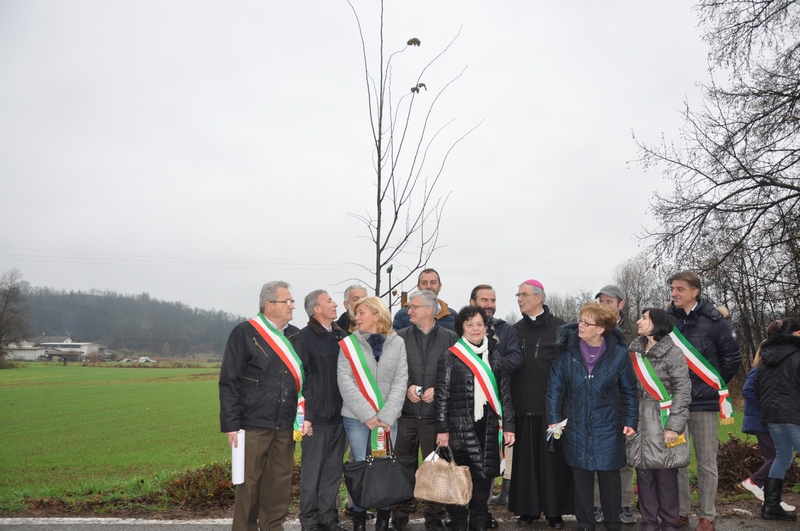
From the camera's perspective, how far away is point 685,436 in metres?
4.86

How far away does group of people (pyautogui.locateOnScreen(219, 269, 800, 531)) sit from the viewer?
478 centimetres

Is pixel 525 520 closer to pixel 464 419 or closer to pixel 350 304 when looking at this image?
pixel 464 419

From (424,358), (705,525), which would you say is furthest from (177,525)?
(705,525)

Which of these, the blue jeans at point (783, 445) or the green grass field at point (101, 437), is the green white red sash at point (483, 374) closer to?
the blue jeans at point (783, 445)

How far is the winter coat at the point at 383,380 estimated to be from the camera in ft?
17.0

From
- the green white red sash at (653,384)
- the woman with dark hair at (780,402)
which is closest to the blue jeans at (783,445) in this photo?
the woman with dark hair at (780,402)

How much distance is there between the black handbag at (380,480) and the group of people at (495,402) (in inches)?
9.8

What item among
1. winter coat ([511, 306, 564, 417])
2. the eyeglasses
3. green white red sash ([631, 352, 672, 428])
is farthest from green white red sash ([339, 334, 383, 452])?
green white red sash ([631, 352, 672, 428])

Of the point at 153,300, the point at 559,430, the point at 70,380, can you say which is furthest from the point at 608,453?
the point at 153,300

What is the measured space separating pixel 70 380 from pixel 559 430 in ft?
187

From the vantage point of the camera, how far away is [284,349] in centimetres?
496

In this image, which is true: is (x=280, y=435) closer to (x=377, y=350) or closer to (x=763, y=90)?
(x=377, y=350)

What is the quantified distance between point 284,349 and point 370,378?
0.85 m

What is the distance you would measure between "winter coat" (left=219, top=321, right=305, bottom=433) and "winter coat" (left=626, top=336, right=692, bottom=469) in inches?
116
